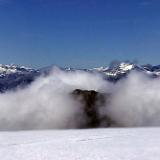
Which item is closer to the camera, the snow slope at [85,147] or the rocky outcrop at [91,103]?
the snow slope at [85,147]

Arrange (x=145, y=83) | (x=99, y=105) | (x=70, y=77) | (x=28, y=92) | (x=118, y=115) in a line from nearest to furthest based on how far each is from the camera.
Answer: (x=118, y=115), (x=145, y=83), (x=28, y=92), (x=99, y=105), (x=70, y=77)

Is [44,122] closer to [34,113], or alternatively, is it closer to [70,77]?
[34,113]

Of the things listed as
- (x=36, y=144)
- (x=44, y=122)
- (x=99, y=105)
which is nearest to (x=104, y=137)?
(x=36, y=144)

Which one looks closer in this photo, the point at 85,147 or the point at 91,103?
the point at 85,147

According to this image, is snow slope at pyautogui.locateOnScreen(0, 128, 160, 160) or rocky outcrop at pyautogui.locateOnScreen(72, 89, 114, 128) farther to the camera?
rocky outcrop at pyautogui.locateOnScreen(72, 89, 114, 128)

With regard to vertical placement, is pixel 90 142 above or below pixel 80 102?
below

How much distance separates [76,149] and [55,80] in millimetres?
95253

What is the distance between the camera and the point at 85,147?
1945 cm

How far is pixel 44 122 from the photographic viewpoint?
7944cm

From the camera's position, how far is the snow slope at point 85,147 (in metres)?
17.1

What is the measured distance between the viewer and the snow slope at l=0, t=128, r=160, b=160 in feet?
56.1

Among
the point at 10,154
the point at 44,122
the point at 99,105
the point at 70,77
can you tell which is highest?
the point at 70,77

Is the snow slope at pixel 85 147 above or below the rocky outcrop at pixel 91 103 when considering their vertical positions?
below

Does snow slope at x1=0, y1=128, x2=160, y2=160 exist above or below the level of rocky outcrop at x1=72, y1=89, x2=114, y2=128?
below
